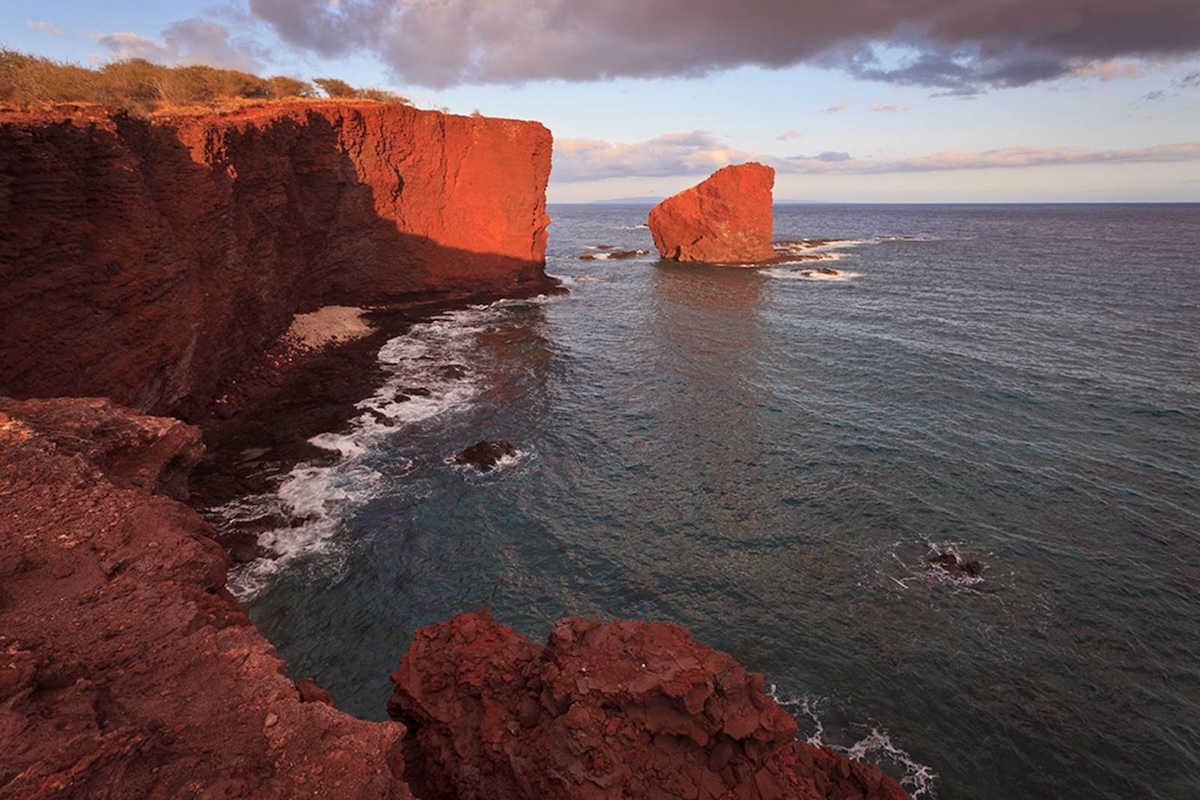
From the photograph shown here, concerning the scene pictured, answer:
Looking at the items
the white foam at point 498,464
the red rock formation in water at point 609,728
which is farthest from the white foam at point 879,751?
the white foam at point 498,464

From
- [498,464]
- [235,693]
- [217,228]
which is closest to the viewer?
[235,693]

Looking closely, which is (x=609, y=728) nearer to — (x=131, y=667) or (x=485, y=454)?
(x=131, y=667)

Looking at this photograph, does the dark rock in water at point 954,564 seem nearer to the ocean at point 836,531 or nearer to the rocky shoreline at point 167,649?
the ocean at point 836,531

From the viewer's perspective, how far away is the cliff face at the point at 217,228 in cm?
1466

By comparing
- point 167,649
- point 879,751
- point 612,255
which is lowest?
point 879,751

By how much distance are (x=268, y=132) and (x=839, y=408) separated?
1161 inches

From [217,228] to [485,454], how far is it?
45.5 ft

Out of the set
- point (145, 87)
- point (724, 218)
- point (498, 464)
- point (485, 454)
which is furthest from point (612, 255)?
point (498, 464)

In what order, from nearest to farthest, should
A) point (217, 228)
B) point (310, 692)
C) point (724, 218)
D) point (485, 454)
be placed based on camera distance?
point (310, 692)
point (485, 454)
point (217, 228)
point (724, 218)

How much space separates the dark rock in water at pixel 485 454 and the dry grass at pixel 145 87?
16.1 metres

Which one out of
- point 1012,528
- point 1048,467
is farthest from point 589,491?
point 1048,467

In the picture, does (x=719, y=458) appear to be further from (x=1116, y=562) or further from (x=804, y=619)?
(x=1116, y=562)

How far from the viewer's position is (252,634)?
6383mm

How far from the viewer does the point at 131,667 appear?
552cm
